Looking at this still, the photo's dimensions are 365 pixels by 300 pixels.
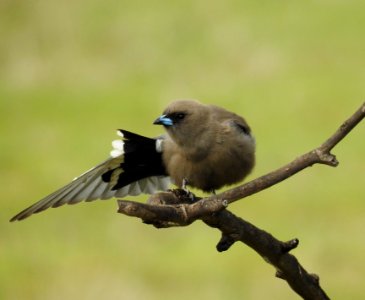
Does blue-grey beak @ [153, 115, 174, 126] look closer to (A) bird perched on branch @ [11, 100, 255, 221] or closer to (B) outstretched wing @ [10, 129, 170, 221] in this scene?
(A) bird perched on branch @ [11, 100, 255, 221]

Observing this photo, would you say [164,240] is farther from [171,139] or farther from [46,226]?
[171,139]

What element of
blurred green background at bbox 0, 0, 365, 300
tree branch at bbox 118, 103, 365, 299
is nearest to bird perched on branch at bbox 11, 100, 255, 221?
tree branch at bbox 118, 103, 365, 299

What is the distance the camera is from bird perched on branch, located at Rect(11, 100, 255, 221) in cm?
646

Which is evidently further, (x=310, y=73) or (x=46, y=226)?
(x=310, y=73)

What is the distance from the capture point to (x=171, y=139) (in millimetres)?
6730

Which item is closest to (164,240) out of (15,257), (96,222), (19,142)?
(96,222)

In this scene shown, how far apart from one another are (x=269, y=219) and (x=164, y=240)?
1376 mm

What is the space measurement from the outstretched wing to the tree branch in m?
1.14

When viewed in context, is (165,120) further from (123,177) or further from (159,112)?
(159,112)

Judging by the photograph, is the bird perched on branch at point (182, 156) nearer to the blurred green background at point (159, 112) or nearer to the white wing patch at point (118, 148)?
the white wing patch at point (118, 148)

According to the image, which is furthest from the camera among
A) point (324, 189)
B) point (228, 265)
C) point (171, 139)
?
point (324, 189)

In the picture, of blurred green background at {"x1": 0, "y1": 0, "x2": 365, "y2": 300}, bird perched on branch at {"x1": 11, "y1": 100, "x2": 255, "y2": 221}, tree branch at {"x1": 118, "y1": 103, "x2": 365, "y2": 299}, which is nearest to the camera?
tree branch at {"x1": 118, "y1": 103, "x2": 365, "y2": 299}

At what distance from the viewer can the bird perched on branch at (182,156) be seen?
21.2ft

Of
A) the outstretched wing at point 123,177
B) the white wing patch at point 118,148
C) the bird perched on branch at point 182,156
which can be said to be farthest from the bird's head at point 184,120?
the white wing patch at point 118,148
